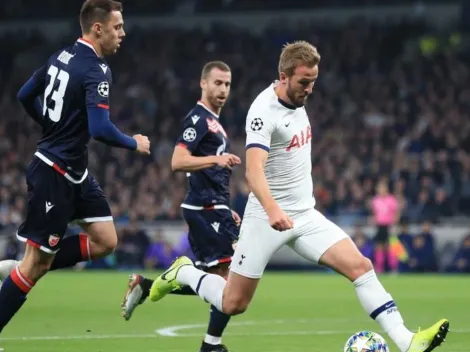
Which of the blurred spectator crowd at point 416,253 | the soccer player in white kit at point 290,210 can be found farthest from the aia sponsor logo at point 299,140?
the blurred spectator crowd at point 416,253

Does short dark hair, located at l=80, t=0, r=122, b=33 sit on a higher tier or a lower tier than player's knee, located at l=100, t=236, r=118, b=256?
higher

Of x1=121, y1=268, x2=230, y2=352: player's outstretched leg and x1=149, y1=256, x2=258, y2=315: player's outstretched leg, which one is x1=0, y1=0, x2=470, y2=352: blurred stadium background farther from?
x1=149, y1=256, x2=258, y2=315: player's outstretched leg

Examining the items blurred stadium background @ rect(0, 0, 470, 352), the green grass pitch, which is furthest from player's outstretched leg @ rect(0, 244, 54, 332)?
blurred stadium background @ rect(0, 0, 470, 352)

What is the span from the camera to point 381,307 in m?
7.42

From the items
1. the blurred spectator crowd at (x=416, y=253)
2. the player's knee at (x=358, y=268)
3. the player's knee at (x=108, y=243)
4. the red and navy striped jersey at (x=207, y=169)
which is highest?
the red and navy striped jersey at (x=207, y=169)

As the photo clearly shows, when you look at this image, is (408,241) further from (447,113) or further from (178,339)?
(178,339)

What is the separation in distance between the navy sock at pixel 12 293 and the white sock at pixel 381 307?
2387mm

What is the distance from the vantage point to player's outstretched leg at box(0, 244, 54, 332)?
7961 mm

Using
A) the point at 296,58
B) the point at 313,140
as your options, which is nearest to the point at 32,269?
the point at 296,58

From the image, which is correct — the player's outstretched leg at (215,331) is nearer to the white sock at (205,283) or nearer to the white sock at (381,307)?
the white sock at (205,283)

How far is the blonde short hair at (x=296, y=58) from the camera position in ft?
24.5

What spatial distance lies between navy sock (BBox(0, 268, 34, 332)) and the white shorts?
61.6 inches

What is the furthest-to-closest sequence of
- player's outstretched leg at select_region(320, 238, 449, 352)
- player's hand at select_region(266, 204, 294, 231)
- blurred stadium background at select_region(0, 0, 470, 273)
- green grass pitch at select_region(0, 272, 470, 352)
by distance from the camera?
blurred stadium background at select_region(0, 0, 470, 273)
green grass pitch at select_region(0, 272, 470, 352)
player's outstretched leg at select_region(320, 238, 449, 352)
player's hand at select_region(266, 204, 294, 231)

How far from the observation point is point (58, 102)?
8.12 metres
